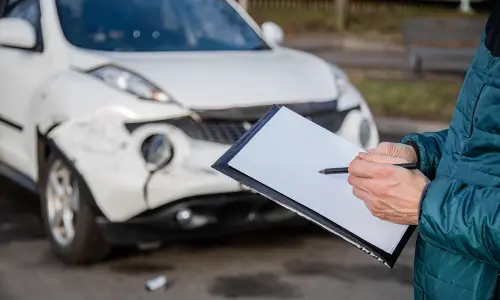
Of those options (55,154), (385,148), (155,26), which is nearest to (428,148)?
(385,148)

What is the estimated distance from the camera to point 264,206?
5.00 m

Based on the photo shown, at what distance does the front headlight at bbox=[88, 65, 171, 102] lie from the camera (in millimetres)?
4930

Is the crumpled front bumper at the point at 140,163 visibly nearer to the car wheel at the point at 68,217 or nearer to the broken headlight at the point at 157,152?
the broken headlight at the point at 157,152

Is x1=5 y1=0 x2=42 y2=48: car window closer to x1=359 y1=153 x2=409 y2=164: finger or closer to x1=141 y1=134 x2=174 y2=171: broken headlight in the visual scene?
x1=141 y1=134 x2=174 y2=171: broken headlight

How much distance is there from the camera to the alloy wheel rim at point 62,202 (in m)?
5.12

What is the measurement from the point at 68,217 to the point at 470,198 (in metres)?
3.80

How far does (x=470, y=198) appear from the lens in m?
Result: 1.72

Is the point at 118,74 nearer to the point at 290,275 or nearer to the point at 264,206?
the point at 264,206

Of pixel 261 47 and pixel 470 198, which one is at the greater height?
pixel 470 198

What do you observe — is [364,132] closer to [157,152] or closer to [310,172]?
[157,152]

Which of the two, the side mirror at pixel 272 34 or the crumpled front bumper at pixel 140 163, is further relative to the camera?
the side mirror at pixel 272 34

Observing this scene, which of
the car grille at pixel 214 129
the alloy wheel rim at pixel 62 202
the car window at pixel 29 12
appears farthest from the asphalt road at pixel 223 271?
the car window at pixel 29 12

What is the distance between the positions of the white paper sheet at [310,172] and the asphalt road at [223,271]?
2726 millimetres

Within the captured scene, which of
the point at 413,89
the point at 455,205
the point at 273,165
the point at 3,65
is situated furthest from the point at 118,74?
the point at 413,89
